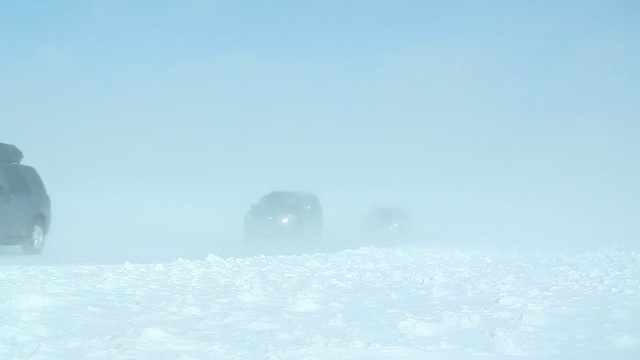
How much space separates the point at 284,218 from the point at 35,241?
11.3 metres

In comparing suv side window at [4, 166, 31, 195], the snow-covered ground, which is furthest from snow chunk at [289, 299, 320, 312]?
suv side window at [4, 166, 31, 195]

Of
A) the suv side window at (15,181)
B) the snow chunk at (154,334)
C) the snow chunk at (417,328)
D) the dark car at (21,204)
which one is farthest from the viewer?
the suv side window at (15,181)

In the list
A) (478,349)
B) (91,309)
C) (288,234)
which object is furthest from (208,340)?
(288,234)

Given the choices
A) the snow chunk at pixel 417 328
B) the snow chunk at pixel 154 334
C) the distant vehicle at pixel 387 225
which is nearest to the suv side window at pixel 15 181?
the snow chunk at pixel 154 334

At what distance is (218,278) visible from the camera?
1073 centimetres

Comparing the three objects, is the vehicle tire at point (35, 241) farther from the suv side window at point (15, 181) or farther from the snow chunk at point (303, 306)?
the snow chunk at point (303, 306)

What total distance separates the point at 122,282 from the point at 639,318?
234 inches

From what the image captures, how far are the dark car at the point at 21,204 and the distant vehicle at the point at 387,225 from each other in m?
21.1

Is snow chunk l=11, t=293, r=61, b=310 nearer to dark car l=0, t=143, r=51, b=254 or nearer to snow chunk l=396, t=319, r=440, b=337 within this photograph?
snow chunk l=396, t=319, r=440, b=337

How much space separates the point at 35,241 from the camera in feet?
51.8

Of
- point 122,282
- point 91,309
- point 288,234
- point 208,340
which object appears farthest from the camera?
point 288,234

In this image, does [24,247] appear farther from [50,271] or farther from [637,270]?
[637,270]

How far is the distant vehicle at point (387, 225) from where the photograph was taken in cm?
3606

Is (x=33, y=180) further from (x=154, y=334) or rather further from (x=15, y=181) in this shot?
(x=154, y=334)
